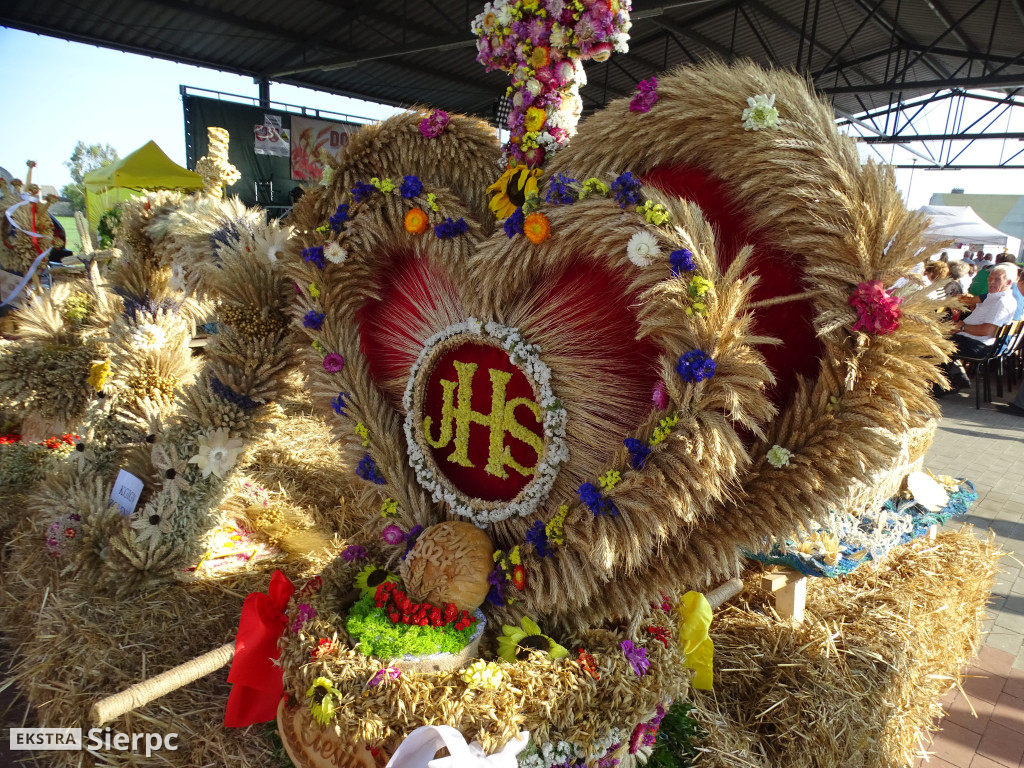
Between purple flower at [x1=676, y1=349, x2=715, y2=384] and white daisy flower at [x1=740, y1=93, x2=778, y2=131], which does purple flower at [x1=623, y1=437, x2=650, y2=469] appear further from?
white daisy flower at [x1=740, y1=93, x2=778, y2=131]

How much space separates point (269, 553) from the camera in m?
2.67

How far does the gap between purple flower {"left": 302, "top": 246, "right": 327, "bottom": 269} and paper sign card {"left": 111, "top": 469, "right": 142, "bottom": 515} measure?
1136mm

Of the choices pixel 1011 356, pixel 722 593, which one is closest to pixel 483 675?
pixel 722 593

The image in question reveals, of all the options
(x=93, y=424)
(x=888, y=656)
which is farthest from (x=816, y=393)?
(x=93, y=424)

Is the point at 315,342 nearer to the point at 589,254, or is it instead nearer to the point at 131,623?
the point at 589,254

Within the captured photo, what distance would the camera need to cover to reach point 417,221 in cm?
167

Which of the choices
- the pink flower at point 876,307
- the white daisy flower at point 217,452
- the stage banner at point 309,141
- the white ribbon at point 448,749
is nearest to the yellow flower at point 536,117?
the pink flower at point 876,307

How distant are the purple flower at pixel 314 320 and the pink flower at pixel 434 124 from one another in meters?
0.62

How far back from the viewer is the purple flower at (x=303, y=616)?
1.50 metres

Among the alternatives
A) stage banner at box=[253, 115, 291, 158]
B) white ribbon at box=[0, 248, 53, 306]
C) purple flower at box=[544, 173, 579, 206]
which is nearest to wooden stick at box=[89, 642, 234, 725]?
purple flower at box=[544, 173, 579, 206]

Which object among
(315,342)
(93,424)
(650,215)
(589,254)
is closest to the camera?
(650,215)

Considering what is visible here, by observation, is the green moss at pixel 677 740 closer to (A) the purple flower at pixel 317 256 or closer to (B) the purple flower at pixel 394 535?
(B) the purple flower at pixel 394 535

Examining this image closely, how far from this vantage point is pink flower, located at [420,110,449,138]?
1.68m

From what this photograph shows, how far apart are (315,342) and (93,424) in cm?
137
